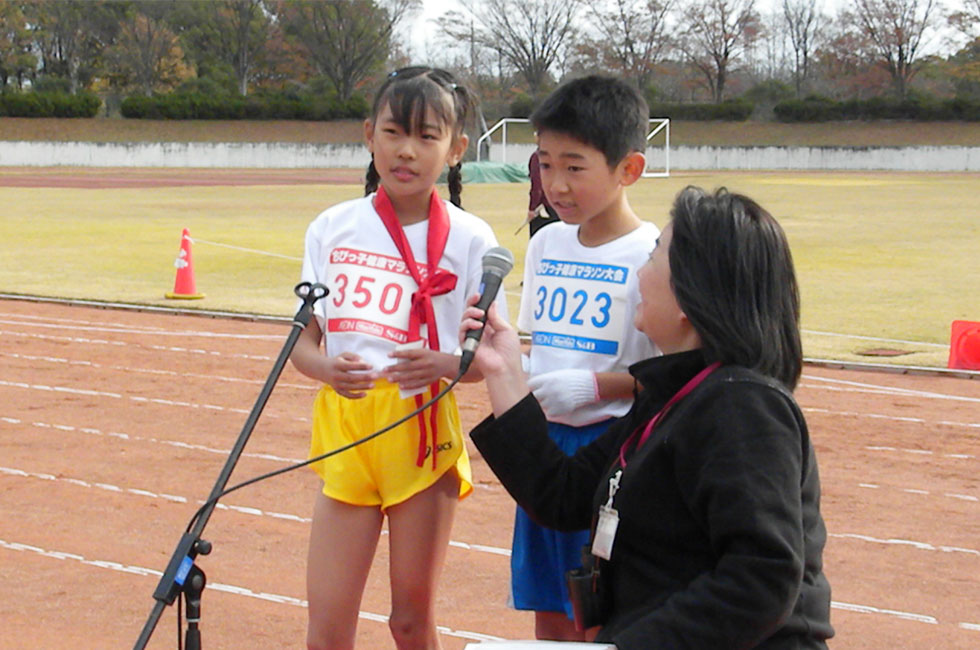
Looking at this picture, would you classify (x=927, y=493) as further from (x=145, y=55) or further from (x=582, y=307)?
(x=145, y=55)

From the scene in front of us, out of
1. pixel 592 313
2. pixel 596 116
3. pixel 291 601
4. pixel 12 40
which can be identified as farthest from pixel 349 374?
pixel 12 40

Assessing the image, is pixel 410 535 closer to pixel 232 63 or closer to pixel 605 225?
pixel 605 225

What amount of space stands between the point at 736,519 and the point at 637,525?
25 cm

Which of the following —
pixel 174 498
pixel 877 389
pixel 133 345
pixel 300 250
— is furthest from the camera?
pixel 300 250

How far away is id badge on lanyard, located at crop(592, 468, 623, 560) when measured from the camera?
2.16 meters

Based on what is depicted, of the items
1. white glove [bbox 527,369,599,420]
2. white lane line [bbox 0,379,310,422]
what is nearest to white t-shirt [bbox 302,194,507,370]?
white glove [bbox 527,369,599,420]

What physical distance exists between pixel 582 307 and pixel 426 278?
1.38 feet

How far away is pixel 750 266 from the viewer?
2.07 m

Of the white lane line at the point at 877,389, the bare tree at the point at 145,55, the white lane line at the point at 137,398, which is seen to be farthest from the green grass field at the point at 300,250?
the bare tree at the point at 145,55

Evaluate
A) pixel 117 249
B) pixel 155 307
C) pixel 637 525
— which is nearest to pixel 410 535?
pixel 637 525

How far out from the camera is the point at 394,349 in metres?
3.22

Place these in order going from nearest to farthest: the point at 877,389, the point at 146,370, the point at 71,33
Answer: the point at 877,389
the point at 146,370
the point at 71,33

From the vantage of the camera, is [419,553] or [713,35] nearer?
[419,553]

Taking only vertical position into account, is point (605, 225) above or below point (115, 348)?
above
